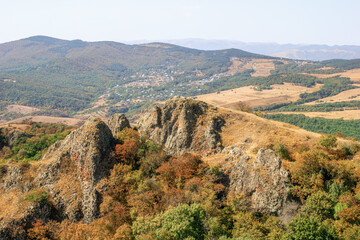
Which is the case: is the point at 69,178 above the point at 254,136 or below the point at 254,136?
below

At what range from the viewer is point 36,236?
1131 inches

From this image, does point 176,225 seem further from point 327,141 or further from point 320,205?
point 327,141

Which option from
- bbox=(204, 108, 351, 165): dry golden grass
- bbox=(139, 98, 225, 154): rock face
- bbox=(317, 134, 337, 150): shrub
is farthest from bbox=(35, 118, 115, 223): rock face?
bbox=(317, 134, 337, 150): shrub

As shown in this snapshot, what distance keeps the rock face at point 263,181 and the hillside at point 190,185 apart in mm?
115

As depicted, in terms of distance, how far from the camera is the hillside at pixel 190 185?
26172 mm

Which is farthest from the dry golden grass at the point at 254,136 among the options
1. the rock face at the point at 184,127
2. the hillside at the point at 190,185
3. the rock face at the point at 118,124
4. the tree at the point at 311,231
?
the rock face at the point at 118,124

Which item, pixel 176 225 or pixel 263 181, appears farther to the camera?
pixel 263 181

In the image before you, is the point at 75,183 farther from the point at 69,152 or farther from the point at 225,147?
the point at 225,147

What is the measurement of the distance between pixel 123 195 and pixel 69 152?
10.7 metres

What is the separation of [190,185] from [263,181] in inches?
350

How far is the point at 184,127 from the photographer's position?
1626 inches

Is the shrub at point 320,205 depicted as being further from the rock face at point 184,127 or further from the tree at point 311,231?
the rock face at point 184,127

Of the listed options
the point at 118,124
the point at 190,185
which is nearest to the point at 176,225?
the point at 190,185

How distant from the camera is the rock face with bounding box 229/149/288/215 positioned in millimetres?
28375
